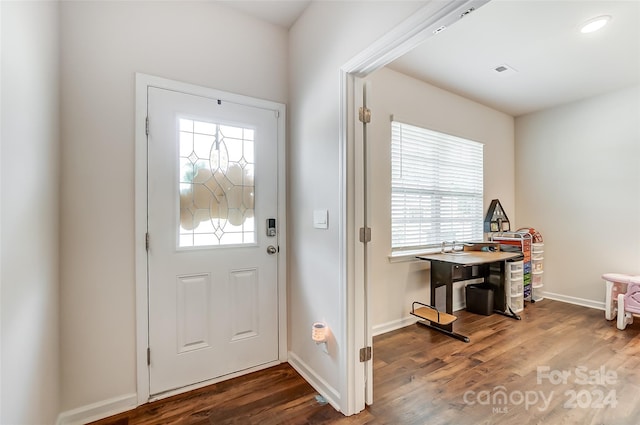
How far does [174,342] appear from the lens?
6.48ft

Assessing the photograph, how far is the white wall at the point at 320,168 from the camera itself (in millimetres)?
1787

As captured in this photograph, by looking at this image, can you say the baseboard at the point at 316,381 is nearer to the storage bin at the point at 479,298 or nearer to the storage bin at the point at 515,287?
the storage bin at the point at 479,298

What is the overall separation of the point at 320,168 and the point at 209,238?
95 cm

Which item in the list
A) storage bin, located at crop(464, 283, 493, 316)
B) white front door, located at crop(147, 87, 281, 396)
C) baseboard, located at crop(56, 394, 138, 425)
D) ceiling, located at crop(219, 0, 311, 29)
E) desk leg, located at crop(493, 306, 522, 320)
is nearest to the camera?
baseboard, located at crop(56, 394, 138, 425)

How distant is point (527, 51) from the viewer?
2.74m

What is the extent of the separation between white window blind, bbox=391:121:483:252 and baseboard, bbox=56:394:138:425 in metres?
2.56

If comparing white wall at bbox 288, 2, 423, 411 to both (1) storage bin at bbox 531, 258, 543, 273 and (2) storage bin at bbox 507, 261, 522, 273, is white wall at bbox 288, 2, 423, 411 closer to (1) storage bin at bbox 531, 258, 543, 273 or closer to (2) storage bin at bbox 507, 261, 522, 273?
(2) storage bin at bbox 507, 261, 522, 273

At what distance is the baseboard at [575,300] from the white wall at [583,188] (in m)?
0.01

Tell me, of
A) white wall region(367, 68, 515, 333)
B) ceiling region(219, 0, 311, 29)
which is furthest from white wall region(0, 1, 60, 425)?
white wall region(367, 68, 515, 333)

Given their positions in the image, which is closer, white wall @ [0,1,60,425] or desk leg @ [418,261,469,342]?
white wall @ [0,1,60,425]

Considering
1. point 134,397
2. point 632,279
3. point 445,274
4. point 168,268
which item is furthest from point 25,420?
point 632,279

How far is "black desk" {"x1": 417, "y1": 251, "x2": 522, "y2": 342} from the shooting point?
3.01 m

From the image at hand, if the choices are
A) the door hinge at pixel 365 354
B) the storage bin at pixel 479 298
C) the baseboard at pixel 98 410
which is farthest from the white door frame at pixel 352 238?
the storage bin at pixel 479 298

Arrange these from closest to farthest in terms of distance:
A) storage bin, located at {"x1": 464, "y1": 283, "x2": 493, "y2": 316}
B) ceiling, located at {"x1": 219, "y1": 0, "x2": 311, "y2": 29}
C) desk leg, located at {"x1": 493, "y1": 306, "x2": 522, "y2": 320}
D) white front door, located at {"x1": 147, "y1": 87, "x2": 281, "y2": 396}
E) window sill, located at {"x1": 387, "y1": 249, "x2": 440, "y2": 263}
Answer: white front door, located at {"x1": 147, "y1": 87, "x2": 281, "y2": 396} < ceiling, located at {"x1": 219, "y1": 0, "x2": 311, "y2": 29} < window sill, located at {"x1": 387, "y1": 249, "x2": 440, "y2": 263} < desk leg, located at {"x1": 493, "y1": 306, "x2": 522, "y2": 320} < storage bin, located at {"x1": 464, "y1": 283, "x2": 493, "y2": 316}
